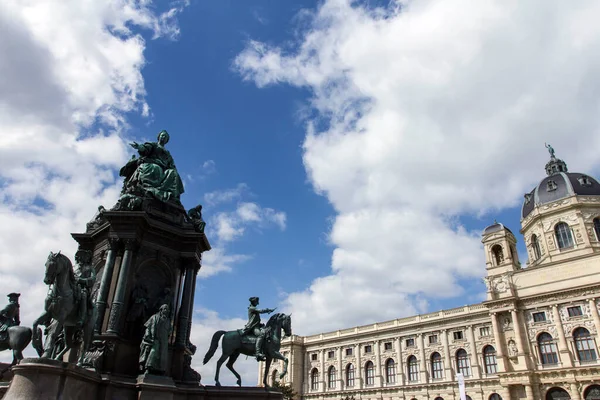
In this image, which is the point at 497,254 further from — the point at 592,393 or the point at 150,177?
the point at 150,177

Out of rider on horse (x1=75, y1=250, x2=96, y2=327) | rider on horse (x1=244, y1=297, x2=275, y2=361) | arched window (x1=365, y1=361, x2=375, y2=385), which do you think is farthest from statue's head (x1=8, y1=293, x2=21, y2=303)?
arched window (x1=365, y1=361, x2=375, y2=385)

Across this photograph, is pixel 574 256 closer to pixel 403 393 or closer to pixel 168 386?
pixel 403 393

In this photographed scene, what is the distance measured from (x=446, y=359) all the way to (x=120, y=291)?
58.7 meters

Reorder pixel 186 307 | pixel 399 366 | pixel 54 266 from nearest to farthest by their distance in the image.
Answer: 1. pixel 54 266
2. pixel 186 307
3. pixel 399 366

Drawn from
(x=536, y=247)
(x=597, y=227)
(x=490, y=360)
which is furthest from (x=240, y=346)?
(x=536, y=247)

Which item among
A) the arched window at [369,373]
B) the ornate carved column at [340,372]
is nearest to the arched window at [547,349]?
the arched window at [369,373]

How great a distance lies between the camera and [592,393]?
45.9m

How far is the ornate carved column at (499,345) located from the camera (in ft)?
173

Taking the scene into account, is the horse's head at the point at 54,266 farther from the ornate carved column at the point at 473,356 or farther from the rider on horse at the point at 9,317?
the ornate carved column at the point at 473,356

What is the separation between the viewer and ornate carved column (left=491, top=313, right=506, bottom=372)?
5281cm

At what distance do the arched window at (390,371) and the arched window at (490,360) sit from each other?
14.2 metres

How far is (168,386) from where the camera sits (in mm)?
11297

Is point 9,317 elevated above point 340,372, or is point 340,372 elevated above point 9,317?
point 340,372

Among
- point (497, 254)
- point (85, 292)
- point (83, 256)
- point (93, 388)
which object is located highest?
point (497, 254)
